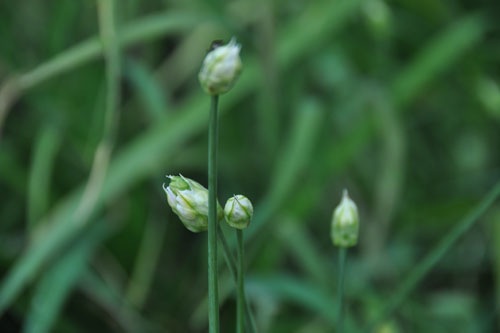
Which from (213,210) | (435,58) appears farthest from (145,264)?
(213,210)

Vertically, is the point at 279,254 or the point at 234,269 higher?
the point at 279,254

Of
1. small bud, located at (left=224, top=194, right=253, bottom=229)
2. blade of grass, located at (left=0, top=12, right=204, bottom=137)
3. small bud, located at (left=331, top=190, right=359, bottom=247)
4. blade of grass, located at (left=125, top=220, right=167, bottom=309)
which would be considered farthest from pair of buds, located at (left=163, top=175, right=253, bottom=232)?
blade of grass, located at (left=125, top=220, right=167, bottom=309)

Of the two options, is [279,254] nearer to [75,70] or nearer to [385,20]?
[385,20]

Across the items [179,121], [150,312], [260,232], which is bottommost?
[150,312]

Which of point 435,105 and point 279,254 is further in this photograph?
point 435,105

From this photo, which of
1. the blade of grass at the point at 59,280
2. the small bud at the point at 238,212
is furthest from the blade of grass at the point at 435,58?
the small bud at the point at 238,212

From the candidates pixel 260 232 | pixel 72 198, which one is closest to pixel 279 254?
pixel 260 232

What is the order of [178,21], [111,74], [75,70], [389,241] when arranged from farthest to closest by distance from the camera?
[75,70], [389,241], [178,21], [111,74]
